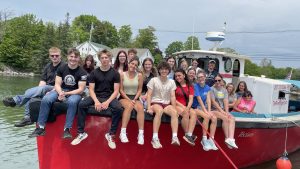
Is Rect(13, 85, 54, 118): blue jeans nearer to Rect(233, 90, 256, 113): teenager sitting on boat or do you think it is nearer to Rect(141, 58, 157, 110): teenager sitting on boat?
Rect(141, 58, 157, 110): teenager sitting on boat

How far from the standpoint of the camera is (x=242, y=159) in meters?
9.82

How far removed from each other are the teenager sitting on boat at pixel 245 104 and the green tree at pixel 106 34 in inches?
3298

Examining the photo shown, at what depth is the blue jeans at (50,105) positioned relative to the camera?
7098mm

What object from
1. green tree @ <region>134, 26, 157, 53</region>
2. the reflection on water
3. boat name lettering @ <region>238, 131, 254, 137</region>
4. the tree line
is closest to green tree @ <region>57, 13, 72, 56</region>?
the tree line

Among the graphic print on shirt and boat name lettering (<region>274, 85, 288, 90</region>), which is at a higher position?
the graphic print on shirt

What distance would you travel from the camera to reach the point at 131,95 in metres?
7.66

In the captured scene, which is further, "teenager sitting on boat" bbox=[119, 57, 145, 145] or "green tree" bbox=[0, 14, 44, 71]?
"green tree" bbox=[0, 14, 44, 71]

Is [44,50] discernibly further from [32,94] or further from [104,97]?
[104,97]

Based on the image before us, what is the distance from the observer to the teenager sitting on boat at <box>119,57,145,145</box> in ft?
23.6

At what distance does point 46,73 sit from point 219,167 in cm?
446

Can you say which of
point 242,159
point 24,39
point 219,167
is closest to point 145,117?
point 219,167

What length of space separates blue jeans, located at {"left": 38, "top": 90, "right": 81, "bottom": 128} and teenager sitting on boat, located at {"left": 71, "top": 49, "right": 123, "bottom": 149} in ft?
0.36

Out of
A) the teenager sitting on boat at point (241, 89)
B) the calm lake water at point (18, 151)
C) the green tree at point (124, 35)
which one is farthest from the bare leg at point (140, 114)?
the green tree at point (124, 35)

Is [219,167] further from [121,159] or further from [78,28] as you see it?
[78,28]
